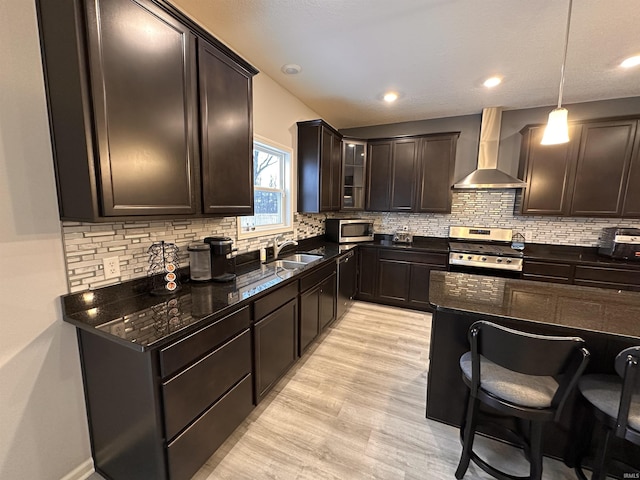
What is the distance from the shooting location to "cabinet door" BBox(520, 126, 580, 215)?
3.07m

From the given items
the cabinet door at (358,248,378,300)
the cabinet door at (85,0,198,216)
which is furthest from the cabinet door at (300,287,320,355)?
the cabinet door at (358,248,378,300)

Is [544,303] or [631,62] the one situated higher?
[631,62]

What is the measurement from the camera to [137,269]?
5.19 ft

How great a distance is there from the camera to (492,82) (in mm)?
2684

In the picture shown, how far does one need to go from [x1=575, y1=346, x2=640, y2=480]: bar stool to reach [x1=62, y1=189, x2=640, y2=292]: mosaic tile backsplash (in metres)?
2.36

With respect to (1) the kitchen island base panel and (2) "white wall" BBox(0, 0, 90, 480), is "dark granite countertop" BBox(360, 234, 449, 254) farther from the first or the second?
(2) "white wall" BBox(0, 0, 90, 480)

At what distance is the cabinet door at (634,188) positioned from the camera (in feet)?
9.24

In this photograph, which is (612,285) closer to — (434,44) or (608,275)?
(608,275)

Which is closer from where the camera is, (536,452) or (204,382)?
(536,452)

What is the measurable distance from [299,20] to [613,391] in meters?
2.76

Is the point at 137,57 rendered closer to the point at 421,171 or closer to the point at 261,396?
the point at 261,396

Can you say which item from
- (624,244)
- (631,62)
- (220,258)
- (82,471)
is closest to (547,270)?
(624,244)

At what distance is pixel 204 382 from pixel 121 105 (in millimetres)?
1391

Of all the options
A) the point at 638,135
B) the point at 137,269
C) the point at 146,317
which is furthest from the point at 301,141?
the point at 638,135
